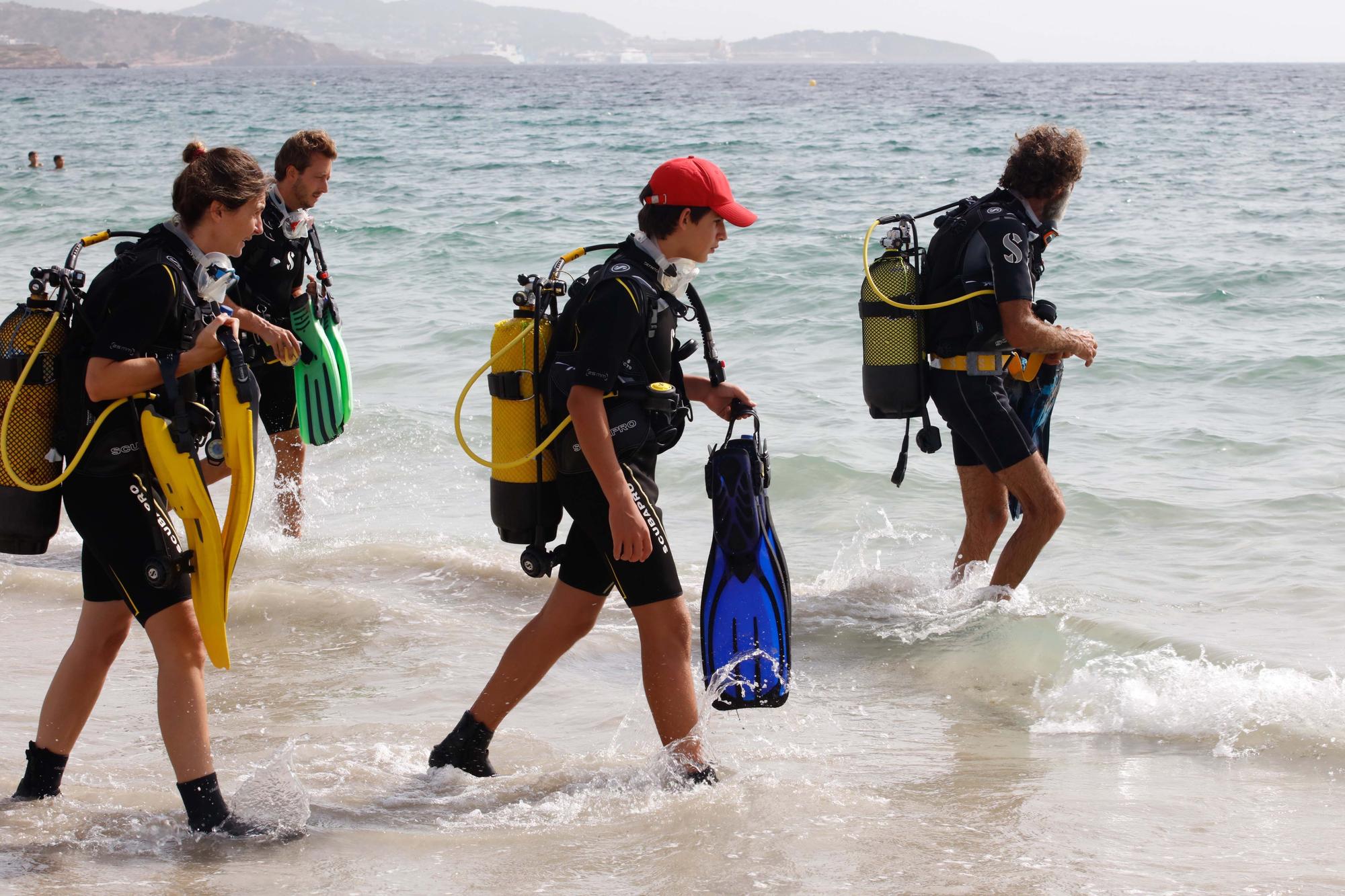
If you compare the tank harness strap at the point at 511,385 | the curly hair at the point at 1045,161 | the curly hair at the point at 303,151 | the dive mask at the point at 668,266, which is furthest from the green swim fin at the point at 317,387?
the curly hair at the point at 1045,161

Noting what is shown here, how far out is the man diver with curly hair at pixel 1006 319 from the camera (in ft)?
16.6

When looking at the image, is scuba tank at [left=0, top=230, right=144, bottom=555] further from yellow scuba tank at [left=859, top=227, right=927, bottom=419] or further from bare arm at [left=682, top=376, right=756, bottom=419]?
yellow scuba tank at [left=859, top=227, right=927, bottom=419]

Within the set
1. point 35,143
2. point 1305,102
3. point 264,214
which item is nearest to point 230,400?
point 264,214

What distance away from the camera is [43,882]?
340cm

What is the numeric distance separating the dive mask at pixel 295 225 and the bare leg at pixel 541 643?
262 centimetres

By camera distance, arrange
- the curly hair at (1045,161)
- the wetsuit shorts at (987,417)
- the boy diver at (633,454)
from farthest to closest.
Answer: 1. the wetsuit shorts at (987,417)
2. the curly hair at (1045,161)
3. the boy diver at (633,454)

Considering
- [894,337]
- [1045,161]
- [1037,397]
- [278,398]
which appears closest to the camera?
[1045,161]

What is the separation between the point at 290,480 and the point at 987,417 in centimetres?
333

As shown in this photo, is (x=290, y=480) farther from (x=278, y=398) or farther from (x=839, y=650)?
(x=839, y=650)

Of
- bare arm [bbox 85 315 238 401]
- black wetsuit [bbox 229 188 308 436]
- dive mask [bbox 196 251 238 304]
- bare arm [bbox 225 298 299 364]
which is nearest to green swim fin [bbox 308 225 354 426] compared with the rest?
black wetsuit [bbox 229 188 308 436]

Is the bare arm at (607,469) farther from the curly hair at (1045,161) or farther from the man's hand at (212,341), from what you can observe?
the curly hair at (1045,161)

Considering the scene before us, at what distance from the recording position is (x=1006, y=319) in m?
5.07

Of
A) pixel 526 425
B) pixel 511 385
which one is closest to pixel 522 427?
pixel 526 425

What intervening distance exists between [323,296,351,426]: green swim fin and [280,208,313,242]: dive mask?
0.34 m
